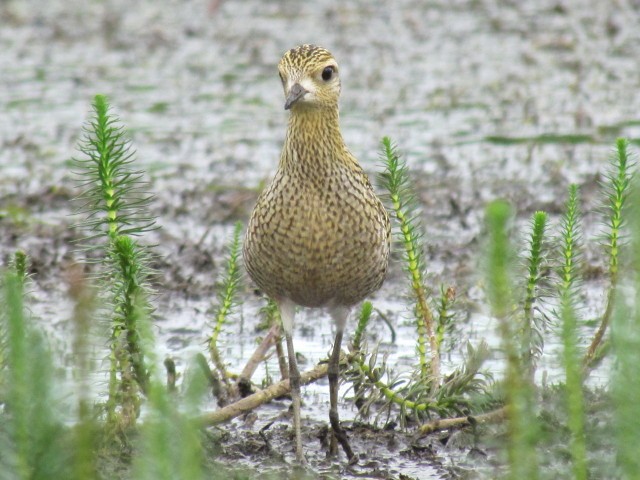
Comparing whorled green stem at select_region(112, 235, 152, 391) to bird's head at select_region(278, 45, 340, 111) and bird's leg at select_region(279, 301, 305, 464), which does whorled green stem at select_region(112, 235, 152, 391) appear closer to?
bird's leg at select_region(279, 301, 305, 464)

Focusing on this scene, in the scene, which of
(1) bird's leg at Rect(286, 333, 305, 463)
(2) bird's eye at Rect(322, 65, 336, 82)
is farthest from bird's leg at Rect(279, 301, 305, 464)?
(2) bird's eye at Rect(322, 65, 336, 82)

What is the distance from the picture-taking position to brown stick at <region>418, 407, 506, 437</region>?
5.75 metres

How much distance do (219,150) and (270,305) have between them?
20.6 ft

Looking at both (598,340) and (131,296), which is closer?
(131,296)

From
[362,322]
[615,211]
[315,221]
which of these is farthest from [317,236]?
[615,211]

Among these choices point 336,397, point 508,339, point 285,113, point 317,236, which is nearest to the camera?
point 508,339

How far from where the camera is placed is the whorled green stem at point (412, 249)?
6.05 metres

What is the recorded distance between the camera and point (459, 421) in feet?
19.3

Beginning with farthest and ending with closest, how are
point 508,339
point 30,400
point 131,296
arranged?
point 131,296 < point 30,400 < point 508,339

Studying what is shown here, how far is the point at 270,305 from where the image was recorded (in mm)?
6559

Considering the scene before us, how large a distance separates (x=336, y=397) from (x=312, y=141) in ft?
4.10

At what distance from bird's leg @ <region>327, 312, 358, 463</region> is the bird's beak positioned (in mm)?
1120

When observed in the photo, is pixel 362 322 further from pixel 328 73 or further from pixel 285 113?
pixel 285 113

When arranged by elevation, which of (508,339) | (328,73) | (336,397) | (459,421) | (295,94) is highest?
(328,73)
